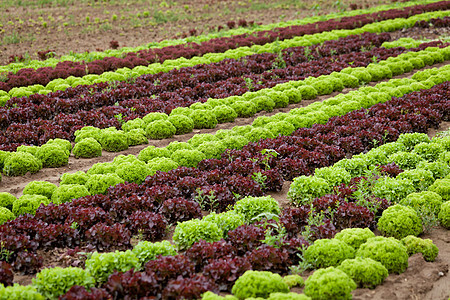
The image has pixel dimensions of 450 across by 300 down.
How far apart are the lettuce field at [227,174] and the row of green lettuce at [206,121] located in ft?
0.19

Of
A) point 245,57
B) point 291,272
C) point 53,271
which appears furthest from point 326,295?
point 245,57

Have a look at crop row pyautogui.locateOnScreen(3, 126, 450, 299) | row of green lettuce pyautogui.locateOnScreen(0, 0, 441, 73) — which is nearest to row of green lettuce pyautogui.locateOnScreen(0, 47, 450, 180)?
crop row pyautogui.locateOnScreen(3, 126, 450, 299)

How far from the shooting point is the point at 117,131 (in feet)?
43.7

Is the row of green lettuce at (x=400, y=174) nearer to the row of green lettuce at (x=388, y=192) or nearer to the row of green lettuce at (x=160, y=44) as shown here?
the row of green lettuce at (x=388, y=192)

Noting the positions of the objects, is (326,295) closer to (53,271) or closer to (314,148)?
(53,271)

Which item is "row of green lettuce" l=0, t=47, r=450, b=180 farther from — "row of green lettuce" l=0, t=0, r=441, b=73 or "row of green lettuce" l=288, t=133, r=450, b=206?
"row of green lettuce" l=0, t=0, r=441, b=73

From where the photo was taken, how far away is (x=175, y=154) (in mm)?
→ 11516

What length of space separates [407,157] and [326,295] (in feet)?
18.8

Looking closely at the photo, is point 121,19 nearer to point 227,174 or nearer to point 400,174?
point 227,174

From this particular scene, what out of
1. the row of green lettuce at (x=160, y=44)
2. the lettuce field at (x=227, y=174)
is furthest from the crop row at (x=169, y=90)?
the row of green lettuce at (x=160, y=44)

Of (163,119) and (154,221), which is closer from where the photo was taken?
(154,221)

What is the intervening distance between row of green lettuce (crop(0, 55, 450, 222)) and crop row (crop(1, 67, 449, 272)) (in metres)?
0.26

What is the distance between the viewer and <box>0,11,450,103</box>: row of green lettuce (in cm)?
1766

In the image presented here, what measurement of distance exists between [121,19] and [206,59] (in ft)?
50.7
